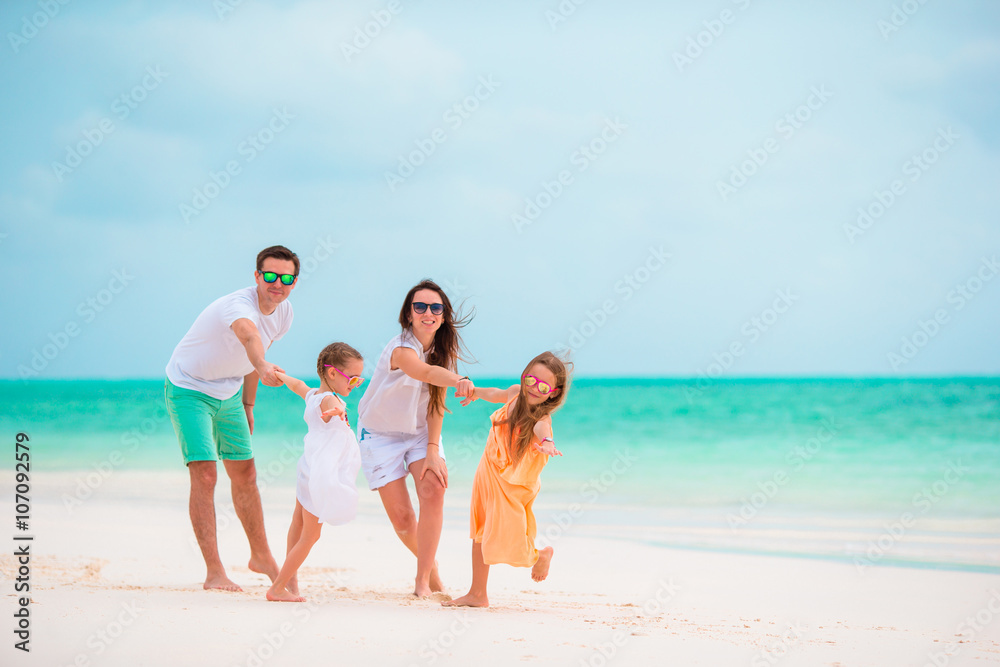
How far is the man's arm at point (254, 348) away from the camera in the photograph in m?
3.94

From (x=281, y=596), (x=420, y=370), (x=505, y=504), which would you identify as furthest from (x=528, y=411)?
(x=281, y=596)

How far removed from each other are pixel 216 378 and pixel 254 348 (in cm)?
60

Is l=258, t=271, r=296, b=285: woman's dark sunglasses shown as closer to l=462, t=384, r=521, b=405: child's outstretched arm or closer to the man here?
the man

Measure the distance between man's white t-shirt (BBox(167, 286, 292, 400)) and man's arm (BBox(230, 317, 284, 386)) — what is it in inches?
6.2

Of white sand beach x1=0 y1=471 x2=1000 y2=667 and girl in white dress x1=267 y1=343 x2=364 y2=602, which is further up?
girl in white dress x1=267 y1=343 x2=364 y2=602

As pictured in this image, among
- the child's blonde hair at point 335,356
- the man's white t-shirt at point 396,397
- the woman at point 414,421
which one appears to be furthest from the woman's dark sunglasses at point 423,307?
the child's blonde hair at point 335,356

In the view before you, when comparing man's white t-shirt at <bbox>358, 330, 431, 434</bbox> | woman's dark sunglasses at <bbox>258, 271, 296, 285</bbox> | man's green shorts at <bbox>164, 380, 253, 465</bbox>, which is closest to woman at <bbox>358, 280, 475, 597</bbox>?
man's white t-shirt at <bbox>358, 330, 431, 434</bbox>

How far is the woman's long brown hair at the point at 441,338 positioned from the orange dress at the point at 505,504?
38 cm

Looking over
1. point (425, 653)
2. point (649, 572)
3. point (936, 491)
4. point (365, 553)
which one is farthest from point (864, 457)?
point (425, 653)

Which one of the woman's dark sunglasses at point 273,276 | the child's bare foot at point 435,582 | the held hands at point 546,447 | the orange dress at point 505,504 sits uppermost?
the woman's dark sunglasses at point 273,276

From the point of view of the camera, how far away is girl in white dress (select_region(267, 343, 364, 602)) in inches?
154

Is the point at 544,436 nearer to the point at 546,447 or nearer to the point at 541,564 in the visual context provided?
the point at 546,447

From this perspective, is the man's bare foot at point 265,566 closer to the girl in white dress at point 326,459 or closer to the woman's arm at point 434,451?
the girl in white dress at point 326,459

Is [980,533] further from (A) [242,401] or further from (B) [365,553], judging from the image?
(A) [242,401]
